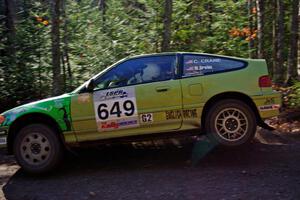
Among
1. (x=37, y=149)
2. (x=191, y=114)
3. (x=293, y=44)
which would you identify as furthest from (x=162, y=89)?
(x=293, y=44)

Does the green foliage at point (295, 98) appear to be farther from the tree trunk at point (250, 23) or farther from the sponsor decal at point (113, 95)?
the sponsor decal at point (113, 95)

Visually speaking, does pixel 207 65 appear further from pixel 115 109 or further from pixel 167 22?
pixel 167 22

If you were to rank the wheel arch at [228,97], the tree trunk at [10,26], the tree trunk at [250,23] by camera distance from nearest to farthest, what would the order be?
the wheel arch at [228,97], the tree trunk at [10,26], the tree trunk at [250,23]

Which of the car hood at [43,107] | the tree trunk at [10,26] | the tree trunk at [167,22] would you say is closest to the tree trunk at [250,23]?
the tree trunk at [167,22]

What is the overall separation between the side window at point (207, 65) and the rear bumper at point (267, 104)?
621 mm

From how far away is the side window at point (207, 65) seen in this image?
694cm

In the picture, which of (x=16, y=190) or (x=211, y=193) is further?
(x=16, y=190)

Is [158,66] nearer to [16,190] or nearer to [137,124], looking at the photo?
[137,124]

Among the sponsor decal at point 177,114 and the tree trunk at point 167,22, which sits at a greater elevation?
the tree trunk at point 167,22

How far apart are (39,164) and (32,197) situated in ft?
3.07

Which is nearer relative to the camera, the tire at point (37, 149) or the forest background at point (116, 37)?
the tire at point (37, 149)

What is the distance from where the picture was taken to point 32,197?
5.91 meters

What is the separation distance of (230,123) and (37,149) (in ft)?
10.2

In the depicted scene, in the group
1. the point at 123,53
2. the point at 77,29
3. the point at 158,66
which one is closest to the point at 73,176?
the point at 158,66
